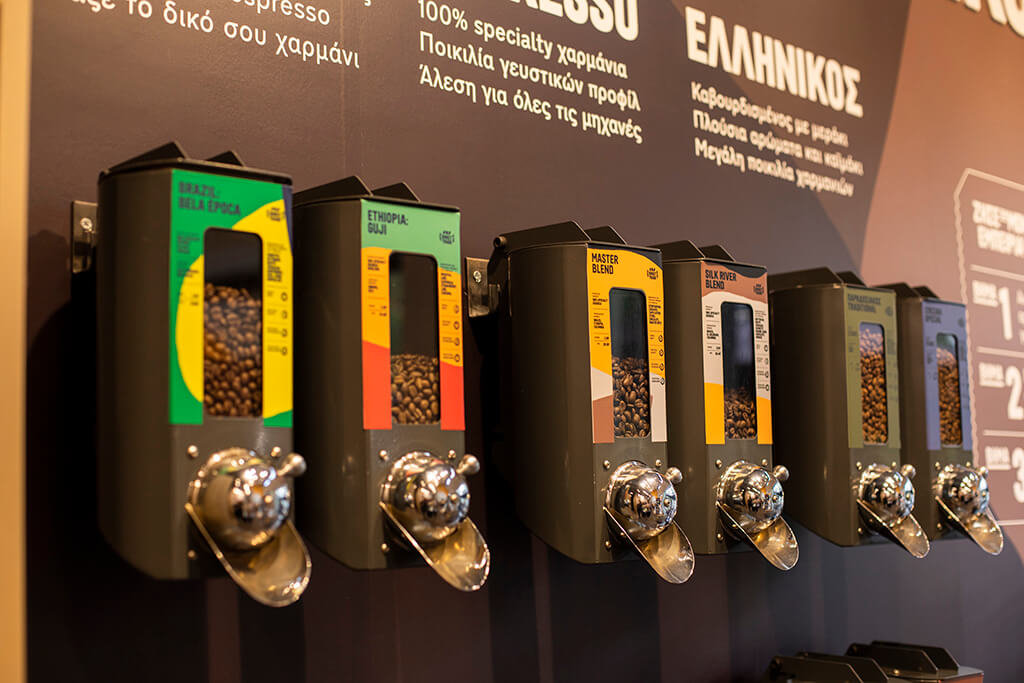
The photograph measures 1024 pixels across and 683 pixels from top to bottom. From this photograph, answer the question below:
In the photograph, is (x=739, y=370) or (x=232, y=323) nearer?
(x=232, y=323)

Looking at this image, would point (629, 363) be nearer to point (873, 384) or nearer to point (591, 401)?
point (591, 401)

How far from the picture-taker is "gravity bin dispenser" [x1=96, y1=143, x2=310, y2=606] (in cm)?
135

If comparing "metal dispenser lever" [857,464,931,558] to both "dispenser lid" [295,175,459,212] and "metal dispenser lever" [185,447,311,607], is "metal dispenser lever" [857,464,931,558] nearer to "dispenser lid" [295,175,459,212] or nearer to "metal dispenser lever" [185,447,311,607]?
"dispenser lid" [295,175,459,212]

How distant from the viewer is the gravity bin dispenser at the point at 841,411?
87.4 inches

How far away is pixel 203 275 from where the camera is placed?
1.40 meters

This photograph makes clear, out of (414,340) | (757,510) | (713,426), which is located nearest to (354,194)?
(414,340)

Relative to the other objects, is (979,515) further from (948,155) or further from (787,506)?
(948,155)

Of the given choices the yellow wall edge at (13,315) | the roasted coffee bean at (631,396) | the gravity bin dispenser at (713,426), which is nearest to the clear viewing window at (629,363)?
the roasted coffee bean at (631,396)

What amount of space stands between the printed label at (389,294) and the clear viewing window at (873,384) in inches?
40.3

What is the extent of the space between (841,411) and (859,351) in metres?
0.14

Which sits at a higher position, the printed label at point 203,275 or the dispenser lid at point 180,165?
the dispenser lid at point 180,165

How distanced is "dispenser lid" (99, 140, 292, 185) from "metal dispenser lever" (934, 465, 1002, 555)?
5.41ft

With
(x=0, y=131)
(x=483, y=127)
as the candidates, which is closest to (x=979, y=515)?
(x=483, y=127)

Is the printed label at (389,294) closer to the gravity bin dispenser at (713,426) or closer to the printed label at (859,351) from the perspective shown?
the gravity bin dispenser at (713,426)
